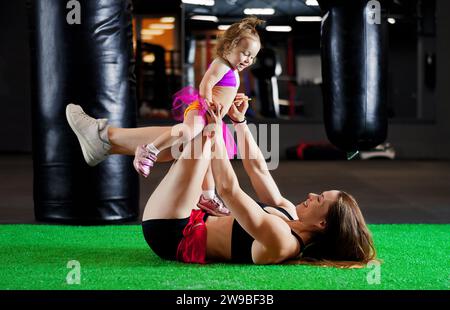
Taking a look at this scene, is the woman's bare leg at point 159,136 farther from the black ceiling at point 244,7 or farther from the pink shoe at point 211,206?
the black ceiling at point 244,7

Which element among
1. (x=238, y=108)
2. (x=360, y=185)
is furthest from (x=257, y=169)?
(x=360, y=185)

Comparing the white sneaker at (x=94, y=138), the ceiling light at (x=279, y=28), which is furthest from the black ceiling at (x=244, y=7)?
the white sneaker at (x=94, y=138)

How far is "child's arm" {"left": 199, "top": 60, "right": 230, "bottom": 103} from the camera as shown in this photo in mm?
3857

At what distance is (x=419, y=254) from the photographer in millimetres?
4141

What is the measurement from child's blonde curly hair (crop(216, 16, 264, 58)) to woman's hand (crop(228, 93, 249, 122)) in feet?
0.75

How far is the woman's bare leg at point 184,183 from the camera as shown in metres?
3.54

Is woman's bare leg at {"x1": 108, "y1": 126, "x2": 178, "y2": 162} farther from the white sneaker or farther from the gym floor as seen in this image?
the gym floor

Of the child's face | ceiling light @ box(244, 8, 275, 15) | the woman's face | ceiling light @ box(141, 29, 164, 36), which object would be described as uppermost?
ceiling light @ box(244, 8, 275, 15)

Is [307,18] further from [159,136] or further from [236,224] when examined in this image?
[236,224]

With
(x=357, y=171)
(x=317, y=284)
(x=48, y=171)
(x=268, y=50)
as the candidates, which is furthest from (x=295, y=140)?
(x=317, y=284)

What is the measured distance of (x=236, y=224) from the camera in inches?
141

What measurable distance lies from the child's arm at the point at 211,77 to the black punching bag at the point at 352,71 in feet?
2.91

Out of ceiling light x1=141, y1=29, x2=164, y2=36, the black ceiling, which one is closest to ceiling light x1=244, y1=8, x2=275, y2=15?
the black ceiling

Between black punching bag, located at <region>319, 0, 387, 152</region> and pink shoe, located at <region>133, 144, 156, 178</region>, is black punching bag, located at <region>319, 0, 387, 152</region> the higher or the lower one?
the higher one
